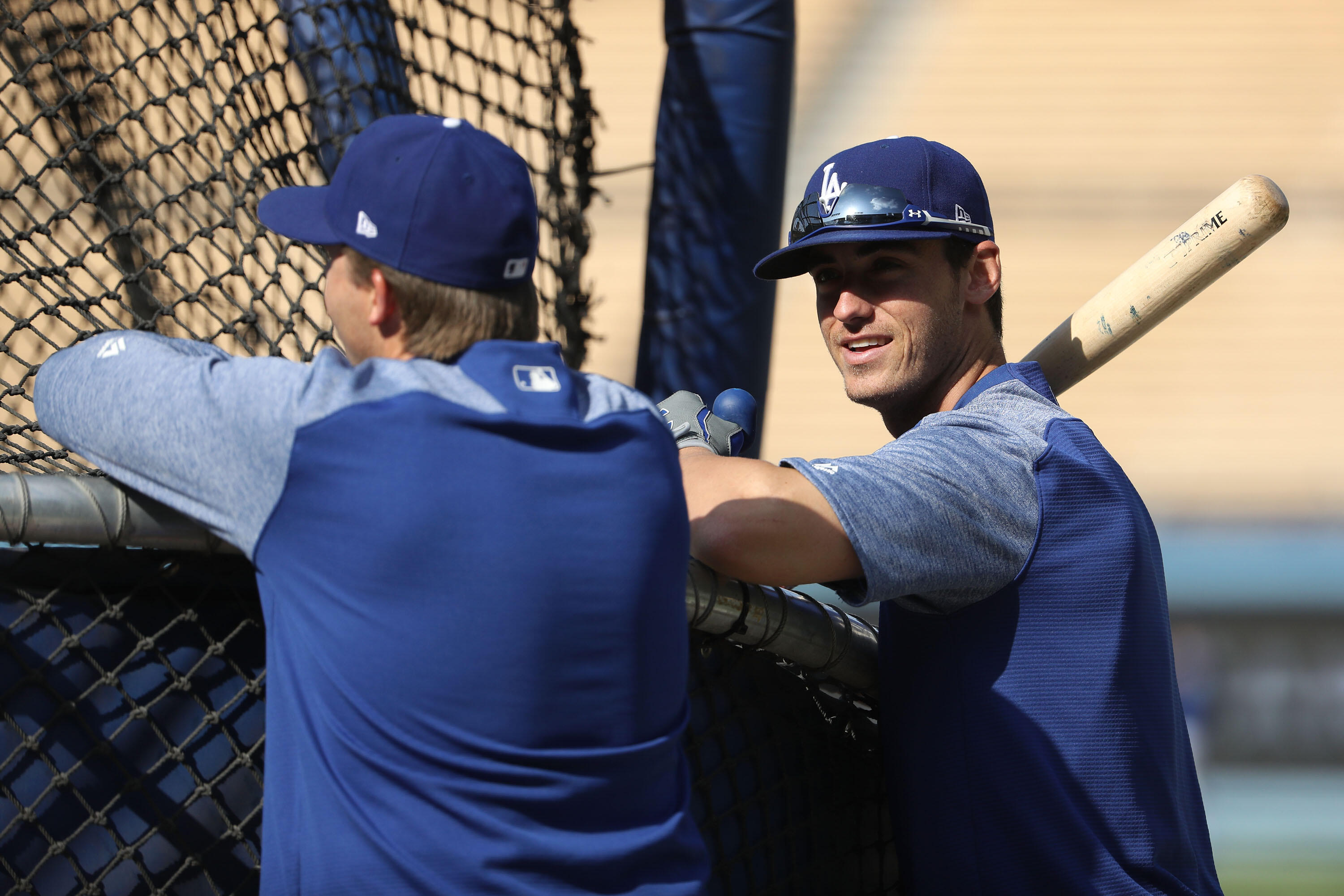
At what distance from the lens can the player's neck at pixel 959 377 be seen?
182 cm

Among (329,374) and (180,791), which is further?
(180,791)

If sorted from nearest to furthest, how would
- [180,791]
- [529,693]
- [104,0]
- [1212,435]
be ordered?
[529,693], [180,791], [104,0], [1212,435]

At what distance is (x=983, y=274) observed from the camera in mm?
1854

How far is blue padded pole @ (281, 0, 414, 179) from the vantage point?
6.84 feet

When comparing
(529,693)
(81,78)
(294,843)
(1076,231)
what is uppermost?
(81,78)

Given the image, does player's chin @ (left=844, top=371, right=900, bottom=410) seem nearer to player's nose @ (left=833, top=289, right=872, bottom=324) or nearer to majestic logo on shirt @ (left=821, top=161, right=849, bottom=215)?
player's nose @ (left=833, top=289, right=872, bottom=324)

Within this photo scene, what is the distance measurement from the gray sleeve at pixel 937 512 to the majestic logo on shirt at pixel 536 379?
0.34 metres

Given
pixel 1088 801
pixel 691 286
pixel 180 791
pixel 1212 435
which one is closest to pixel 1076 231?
pixel 1212 435

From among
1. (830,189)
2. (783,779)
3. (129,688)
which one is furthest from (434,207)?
(783,779)

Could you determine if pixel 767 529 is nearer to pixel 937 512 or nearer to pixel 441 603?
pixel 937 512

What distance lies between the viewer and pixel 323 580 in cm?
107

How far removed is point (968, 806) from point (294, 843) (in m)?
0.84

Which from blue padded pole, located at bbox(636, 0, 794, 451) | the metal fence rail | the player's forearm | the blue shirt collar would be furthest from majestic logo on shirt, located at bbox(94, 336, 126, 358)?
blue padded pole, located at bbox(636, 0, 794, 451)

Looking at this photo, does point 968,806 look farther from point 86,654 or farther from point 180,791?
point 86,654
